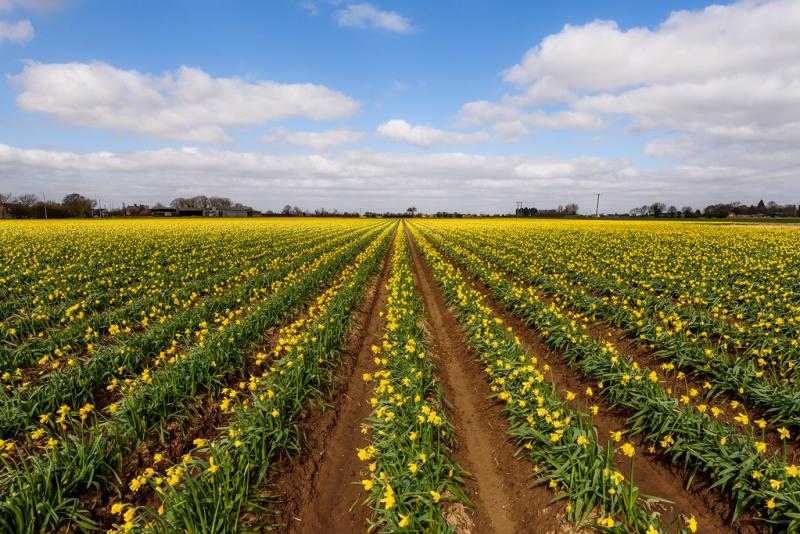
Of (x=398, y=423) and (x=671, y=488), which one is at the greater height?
(x=398, y=423)

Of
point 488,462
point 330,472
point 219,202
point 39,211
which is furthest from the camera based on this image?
point 219,202

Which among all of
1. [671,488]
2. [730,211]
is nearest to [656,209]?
[730,211]

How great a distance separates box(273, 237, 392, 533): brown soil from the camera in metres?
3.92

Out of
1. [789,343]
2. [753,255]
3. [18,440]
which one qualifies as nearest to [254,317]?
[18,440]

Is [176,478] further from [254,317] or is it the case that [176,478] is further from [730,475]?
[730,475]

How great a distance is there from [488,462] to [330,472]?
2.16 m

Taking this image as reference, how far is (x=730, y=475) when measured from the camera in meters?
3.83

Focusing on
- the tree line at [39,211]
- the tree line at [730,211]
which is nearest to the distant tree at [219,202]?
the tree line at [39,211]

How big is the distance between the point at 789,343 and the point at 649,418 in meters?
5.06

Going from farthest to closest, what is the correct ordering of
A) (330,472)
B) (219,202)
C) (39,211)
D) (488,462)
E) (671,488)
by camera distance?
(219,202) < (39,211) < (488,462) < (330,472) < (671,488)

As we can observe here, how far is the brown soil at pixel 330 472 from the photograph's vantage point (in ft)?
12.9

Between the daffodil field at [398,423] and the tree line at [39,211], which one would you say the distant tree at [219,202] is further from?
the daffodil field at [398,423]

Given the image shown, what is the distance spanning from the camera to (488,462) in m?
4.79

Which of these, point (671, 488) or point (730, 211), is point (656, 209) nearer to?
point (730, 211)
